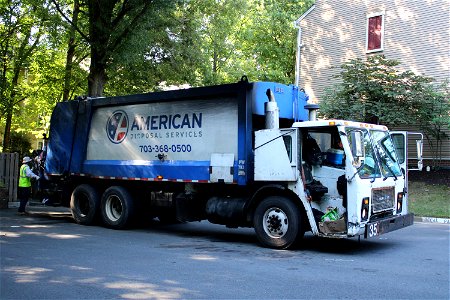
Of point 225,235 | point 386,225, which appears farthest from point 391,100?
point 386,225

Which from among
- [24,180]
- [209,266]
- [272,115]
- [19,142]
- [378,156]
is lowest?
[209,266]

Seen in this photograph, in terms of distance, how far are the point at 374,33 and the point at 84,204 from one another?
16192 millimetres

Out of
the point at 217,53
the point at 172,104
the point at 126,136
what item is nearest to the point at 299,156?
the point at 172,104

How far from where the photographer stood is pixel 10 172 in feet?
56.4

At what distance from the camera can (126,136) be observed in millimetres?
11805

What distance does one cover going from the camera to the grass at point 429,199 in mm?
14922

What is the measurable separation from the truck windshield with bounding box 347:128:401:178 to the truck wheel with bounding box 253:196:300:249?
4.66ft

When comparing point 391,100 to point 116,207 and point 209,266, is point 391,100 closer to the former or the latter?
point 116,207

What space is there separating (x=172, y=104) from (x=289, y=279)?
5489 mm

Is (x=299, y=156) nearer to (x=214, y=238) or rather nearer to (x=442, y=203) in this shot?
(x=214, y=238)

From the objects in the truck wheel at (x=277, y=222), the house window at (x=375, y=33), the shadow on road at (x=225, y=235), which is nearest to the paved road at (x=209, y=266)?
the shadow on road at (x=225, y=235)

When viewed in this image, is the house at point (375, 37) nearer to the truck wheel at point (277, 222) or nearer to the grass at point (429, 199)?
the grass at point (429, 199)

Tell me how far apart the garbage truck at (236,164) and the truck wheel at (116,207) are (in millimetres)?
26

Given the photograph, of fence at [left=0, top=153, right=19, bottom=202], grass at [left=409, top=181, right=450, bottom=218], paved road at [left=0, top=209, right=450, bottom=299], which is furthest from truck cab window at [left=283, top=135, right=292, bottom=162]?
fence at [left=0, top=153, right=19, bottom=202]
